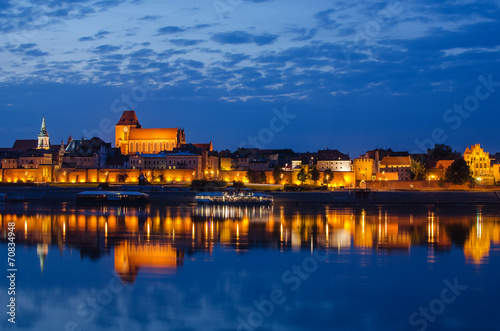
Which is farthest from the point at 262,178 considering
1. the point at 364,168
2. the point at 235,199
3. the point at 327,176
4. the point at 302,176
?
the point at 235,199

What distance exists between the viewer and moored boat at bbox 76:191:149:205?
160 ft

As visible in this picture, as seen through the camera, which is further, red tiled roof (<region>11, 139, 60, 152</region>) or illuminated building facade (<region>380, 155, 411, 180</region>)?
red tiled roof (<region>11, 139, 60, 152</region>)

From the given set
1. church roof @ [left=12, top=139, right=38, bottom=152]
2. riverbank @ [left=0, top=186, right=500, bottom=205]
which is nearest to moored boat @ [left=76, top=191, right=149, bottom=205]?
riverbank @ [left=0, top=186, right=500, bottom=205]

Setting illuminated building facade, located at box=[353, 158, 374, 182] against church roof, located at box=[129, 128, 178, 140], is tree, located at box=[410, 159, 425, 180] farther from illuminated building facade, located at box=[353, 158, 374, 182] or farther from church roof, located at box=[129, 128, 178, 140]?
church roof, located at box=[129, 128, 178, 140]

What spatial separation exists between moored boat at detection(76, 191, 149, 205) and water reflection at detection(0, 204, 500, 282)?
14.2 m

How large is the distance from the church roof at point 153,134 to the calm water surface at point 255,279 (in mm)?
73434

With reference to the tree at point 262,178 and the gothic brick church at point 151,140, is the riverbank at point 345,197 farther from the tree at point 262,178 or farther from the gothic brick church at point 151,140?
the gothic brick church at point 151,140

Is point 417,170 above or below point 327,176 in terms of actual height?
above

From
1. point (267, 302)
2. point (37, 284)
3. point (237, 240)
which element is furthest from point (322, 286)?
point (237, 240)

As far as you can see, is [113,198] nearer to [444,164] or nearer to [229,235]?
[229,235]

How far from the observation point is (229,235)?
24.7 metres

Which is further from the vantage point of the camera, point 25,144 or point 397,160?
point 25,144

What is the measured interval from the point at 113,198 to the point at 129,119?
6055cm

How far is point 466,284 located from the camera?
14.6m
